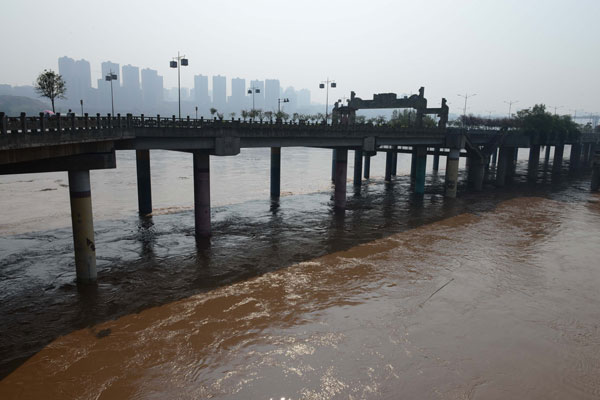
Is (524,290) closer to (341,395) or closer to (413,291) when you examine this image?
(413,291)

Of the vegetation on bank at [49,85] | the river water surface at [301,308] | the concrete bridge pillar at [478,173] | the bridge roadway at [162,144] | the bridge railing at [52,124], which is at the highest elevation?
the vegetation on bank at [49,85]

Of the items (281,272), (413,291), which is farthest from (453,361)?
(281,272)

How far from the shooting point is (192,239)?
3272 centimetres

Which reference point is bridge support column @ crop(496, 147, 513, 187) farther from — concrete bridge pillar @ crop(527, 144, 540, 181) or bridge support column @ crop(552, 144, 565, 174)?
bridge support column @ crop(552, 144, 565, 174)

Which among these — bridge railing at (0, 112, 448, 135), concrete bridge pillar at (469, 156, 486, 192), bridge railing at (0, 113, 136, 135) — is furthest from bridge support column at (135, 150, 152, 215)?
concrete bridge pillar at (469, 156, 486, 192)

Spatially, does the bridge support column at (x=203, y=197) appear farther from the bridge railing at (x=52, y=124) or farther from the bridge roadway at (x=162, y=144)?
the bridge railing at (x=52, y=124)

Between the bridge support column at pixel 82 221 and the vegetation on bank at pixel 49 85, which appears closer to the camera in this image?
the bridge support column at pixel 82 221

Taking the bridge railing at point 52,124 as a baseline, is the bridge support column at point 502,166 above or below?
below

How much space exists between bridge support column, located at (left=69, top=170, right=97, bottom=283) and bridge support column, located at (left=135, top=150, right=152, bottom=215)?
52.0 ft

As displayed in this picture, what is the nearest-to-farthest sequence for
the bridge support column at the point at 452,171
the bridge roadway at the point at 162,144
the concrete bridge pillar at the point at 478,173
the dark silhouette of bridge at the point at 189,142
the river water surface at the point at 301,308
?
the river water surface at the point at 301,308 → the bridge roadway at the point at 162,144 → the dark silhouette of bridge at the point at 189,142 → the bridge support column at the point at 452,171 → the concrete bridge pillar at the point at 478,173

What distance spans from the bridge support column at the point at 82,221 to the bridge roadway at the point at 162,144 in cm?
5

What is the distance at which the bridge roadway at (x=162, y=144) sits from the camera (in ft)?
63.1

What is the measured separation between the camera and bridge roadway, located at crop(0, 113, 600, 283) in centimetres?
1922

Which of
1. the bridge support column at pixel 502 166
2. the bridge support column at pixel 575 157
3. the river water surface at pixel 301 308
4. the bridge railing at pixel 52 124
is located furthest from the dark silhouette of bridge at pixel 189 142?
the bridge support column at pixel 575 157
